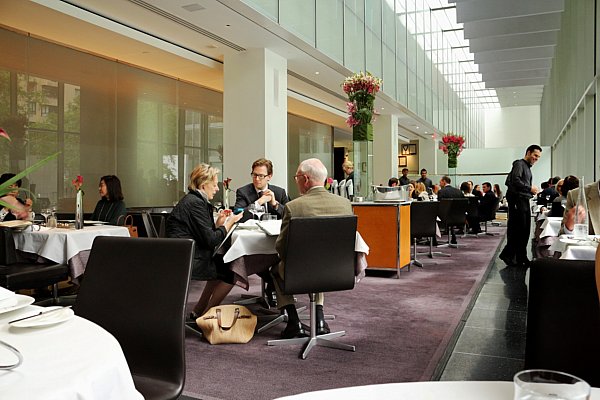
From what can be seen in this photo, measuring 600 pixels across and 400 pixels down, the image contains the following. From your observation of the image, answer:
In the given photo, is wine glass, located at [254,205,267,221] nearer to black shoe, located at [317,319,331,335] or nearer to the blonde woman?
black shoe, located at [317,319,331,335]

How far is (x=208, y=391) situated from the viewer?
2.99m

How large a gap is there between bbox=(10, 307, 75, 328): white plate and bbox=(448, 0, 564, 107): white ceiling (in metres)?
11.5

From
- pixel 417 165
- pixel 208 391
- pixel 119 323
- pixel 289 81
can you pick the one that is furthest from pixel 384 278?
pixel 417 165

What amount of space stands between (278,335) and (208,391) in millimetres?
1198

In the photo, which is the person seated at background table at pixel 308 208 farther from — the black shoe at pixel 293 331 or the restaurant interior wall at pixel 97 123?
the restaurant interior wall at pixel 97 123

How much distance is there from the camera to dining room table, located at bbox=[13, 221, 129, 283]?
4.50 meters

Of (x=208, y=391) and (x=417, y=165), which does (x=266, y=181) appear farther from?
(x=417, y=165)

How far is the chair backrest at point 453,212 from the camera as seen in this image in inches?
369

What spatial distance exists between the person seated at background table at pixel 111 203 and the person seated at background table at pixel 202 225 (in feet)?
6.33

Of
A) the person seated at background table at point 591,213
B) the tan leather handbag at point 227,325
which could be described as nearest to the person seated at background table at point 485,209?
the person seated at background table at point 591,213

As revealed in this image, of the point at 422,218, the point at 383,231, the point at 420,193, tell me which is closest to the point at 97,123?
the point at 383,231

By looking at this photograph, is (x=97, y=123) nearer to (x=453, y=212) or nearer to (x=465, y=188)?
(x=453, y=212)

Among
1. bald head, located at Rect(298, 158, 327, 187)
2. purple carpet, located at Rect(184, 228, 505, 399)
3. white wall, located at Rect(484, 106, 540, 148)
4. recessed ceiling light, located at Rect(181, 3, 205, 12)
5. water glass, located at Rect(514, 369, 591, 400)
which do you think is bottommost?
purple carpet, located at Rect(184, 228, 505, 399)

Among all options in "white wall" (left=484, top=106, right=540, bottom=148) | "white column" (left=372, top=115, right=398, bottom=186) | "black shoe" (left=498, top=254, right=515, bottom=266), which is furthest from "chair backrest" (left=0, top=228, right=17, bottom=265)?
"white wall" (left=484, top=106, right=540, bottom=148)
